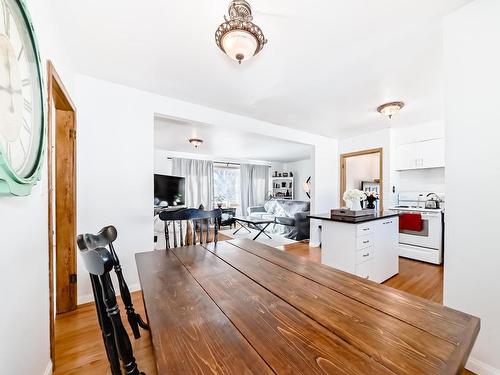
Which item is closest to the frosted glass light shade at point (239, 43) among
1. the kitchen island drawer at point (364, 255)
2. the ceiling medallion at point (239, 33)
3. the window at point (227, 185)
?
the ceiling medallion at point (239, 33)

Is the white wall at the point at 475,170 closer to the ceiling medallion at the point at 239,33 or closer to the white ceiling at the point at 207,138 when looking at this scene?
the ceiling medallion at the point at 239,33

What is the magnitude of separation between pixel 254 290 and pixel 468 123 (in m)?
1.71

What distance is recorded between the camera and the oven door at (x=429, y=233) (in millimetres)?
3449

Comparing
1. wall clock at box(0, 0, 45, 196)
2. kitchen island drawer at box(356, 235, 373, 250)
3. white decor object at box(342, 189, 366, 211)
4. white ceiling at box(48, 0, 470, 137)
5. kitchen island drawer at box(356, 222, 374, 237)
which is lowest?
kitchen island drawer at box(356, 235, 373, 250)

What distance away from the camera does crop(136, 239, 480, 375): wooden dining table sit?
579mm

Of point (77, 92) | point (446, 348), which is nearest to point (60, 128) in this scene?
point (77, 92)

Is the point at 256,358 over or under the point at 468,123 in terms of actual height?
under

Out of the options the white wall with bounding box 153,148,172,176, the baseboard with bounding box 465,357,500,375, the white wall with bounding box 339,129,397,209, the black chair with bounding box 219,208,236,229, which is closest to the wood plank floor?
the baseboard with bounding box 465,357,500,375

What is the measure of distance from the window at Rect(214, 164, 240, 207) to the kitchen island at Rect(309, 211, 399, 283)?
5098mm

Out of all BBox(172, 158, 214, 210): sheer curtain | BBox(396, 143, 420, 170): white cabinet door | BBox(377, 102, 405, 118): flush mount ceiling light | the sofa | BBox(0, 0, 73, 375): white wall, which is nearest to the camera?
BBox(0, 0, 73, 375): white wall

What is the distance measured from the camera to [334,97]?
2818 mm

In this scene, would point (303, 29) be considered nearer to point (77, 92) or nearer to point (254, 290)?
point (254, 290)

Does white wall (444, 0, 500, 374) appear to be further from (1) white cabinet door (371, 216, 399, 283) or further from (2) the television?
(2) the television

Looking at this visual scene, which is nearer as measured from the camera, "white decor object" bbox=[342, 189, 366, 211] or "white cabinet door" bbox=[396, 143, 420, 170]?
"white decor object" bbox=[342, 189, 366, 211]
